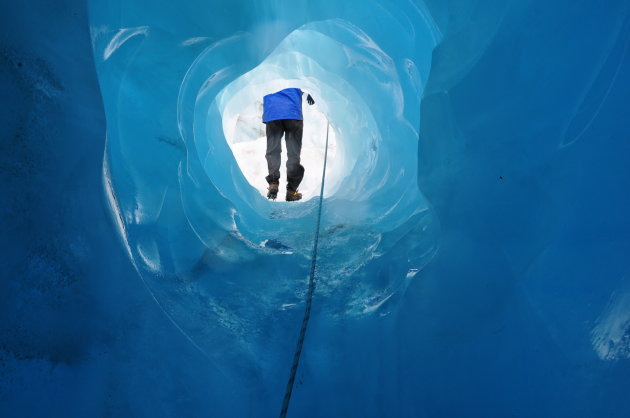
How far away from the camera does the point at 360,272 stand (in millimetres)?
1812

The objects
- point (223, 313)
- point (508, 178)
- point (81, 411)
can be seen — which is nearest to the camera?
point (81, 411)

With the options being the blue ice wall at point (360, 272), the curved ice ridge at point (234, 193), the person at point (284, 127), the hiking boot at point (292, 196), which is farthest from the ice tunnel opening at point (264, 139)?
the blue ice wall at point (360, 272)

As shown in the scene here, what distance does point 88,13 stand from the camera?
0.90 meters

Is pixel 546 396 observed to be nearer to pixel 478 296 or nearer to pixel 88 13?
pixel 478 296

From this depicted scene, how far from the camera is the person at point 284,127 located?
3.66 m

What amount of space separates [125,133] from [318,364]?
1.07 m

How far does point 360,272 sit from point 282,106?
228 centimetres

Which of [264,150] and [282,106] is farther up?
→ [264,150]

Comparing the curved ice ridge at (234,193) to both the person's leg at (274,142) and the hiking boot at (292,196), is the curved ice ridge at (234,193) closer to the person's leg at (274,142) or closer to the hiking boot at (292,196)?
the person's leg at (274,142)

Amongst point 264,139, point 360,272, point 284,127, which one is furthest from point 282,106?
point 360,272

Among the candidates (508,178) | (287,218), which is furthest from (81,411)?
(287,218)

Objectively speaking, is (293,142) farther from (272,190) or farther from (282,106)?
(272,190)

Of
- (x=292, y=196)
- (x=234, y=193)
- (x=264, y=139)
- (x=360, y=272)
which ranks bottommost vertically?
(x=360, y=272)

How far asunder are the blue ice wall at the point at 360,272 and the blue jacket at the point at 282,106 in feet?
6.09
